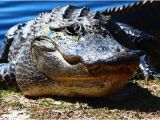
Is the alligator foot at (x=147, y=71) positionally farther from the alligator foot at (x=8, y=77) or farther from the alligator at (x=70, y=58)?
the alligator foot at (x=8, y=77)

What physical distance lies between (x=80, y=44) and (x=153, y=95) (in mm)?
981

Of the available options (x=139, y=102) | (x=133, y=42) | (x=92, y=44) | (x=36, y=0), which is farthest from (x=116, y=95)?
(x=36, y=0)

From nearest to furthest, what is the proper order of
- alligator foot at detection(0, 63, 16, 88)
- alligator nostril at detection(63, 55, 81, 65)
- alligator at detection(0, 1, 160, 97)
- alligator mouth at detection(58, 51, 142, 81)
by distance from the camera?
1. alligator mouth at detection(58, 51, 142, 81)
2. alligator at detection(0, 1, 160, 97)
3. alligator nostril at detection(63, 55, 81, 65)
4. alligator foot at detection(0, 63, 16, 88)

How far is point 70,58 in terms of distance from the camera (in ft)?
18.6

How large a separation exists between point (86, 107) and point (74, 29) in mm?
862

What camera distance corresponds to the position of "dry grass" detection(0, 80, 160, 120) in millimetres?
5379

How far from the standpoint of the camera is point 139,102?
5.80 metres

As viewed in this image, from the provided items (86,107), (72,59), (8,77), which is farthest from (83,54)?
(8,77)

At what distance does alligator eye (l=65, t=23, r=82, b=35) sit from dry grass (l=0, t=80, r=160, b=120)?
695mm

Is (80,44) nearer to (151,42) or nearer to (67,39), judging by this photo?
A: (67,39)

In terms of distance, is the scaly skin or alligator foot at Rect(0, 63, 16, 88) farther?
alligator foot at Rect(0, 63, 16, 88)

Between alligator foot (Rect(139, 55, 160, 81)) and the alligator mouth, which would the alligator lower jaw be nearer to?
the alligator mouth

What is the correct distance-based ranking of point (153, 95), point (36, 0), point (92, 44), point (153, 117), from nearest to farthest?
point (153, 117) → point (92, 44) → point (153, 95) → point (36, 0)

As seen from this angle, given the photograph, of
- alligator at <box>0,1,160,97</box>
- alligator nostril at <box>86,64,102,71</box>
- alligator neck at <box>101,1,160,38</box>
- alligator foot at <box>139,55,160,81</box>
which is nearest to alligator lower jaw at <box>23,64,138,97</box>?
alligator at <box>0,1,160,97</box>
